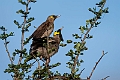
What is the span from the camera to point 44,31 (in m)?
6.29

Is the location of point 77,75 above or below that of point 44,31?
below

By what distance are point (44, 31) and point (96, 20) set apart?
8.28 ft

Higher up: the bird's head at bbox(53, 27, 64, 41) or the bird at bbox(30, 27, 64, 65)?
the bird's head at bbox(53, 27, 64, 41)

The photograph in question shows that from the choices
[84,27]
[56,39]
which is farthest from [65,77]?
[56,39]

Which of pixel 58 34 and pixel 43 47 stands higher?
pixel 58 34

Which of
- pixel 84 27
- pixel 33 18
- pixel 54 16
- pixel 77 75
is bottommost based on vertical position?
pixel 77 75

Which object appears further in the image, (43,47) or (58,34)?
(58,34)

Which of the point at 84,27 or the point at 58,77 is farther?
the point at 84,27

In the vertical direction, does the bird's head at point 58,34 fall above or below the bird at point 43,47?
above

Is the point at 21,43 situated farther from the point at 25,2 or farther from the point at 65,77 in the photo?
the point at 65,77

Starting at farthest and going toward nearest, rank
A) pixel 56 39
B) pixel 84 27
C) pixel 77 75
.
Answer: pixel 56 39 < pixel 84 27 < pixel 77 75

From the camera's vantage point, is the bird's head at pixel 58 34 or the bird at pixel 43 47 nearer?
the bird at pixel 43 47

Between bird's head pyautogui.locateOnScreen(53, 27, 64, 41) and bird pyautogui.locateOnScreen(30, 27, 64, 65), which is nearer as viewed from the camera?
bird pyautogui.locateOnScreen(30, 27, 64, 65)

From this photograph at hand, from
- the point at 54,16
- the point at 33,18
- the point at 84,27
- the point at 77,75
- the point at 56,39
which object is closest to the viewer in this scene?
the point at 77,75
